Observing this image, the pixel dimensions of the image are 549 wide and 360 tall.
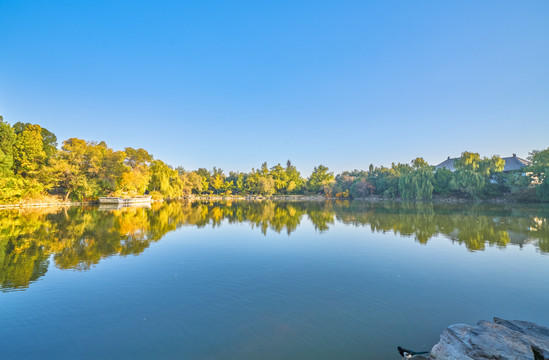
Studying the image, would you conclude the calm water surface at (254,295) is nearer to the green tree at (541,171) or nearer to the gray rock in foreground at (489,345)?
the gray rock in foreground at (489,345)

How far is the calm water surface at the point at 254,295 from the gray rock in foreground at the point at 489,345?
1.70 ft

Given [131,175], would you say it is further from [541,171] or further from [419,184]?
[541,171]

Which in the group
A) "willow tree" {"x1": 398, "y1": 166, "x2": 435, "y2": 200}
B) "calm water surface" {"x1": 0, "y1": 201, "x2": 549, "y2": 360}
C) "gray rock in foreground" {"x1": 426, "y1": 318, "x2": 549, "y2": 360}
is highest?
"willow tree" {"x1": 398, "y1": 166, "x2": 435, "y2": 200}

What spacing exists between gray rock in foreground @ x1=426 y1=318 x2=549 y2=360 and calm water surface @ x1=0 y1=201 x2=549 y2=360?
1.70ft

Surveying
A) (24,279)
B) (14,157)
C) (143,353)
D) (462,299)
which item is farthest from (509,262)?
(14,157)

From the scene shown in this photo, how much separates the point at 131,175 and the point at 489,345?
41.9 meters

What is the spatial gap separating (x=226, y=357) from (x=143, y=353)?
1.13 meters

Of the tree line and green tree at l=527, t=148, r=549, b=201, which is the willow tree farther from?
green tree at l=527, t=148, r=549, b=201

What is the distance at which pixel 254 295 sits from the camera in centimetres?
541

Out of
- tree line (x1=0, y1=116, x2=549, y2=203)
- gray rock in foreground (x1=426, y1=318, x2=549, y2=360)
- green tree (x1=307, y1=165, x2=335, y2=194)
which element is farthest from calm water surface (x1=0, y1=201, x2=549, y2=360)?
green tree (x1=307, y1=165, x2=335, y2=194)

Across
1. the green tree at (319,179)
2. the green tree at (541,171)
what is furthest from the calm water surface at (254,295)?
the green tree at (319,179)

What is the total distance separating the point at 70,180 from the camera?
31625 mm

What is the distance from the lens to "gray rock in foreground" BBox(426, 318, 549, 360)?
9.53 ft

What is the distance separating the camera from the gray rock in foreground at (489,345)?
2904 mm
